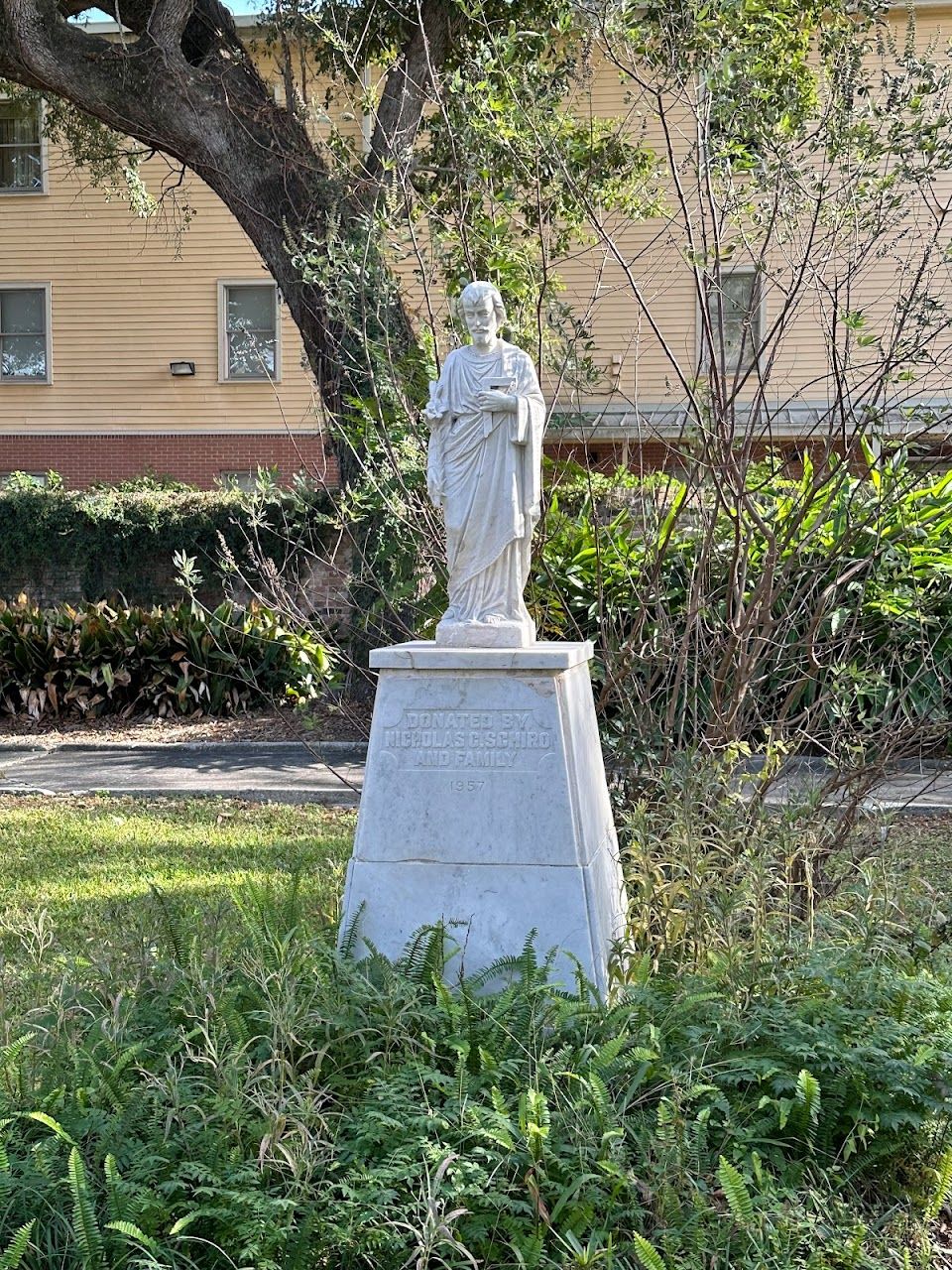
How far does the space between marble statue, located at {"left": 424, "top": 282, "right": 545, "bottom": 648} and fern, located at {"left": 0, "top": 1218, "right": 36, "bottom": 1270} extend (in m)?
2.65

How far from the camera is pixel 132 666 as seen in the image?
46.7ft

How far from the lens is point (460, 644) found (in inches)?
202

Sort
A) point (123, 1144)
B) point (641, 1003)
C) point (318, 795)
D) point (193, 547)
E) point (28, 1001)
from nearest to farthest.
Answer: point (123, 1144), point (641, 1003), point (28, 1001), point (318, 795), point (193, 547)

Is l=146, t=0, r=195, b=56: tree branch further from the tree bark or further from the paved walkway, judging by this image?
the paved walkway

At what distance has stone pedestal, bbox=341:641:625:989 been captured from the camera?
16.0ft

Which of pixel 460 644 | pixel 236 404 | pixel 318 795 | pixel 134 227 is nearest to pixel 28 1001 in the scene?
pixel 460 644

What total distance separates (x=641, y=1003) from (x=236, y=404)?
19506 mm

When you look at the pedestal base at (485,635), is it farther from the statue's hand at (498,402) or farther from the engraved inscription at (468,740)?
the statue's hand at (498,402)

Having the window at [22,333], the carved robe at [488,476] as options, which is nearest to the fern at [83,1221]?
the carved robe at [488,476]

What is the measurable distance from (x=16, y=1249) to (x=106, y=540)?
600 inches

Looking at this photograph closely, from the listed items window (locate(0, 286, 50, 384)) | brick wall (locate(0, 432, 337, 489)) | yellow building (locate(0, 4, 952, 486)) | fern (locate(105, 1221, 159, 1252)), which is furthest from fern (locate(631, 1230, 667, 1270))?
window (locate(0, 286, 50, 384))

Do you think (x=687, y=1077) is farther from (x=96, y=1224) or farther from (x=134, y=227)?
(x=134, y=227)

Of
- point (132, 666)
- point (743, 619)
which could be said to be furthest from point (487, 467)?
point (132, 666)

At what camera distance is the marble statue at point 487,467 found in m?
5.18
